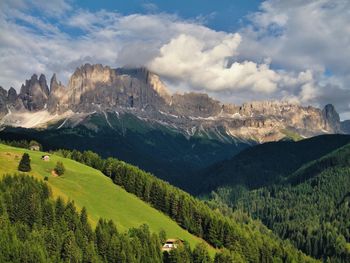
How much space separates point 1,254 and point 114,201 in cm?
7345

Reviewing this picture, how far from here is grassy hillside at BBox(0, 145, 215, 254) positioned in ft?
529

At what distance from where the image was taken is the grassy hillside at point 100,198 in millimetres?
161250

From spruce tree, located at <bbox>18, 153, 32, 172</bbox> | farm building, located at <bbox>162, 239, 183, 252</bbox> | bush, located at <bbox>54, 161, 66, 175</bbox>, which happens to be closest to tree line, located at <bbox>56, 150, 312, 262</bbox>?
farm building, located at <bbox>162, 239, 183, 252</bbox>

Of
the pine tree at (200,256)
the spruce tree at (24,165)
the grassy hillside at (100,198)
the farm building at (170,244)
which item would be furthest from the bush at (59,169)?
the pine tree at (200,256)

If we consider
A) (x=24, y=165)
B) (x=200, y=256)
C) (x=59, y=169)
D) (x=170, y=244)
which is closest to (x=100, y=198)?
(x=59, y=169)

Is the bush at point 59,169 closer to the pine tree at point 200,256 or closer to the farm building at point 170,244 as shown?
the farm building at point 170,244

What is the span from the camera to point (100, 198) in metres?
174

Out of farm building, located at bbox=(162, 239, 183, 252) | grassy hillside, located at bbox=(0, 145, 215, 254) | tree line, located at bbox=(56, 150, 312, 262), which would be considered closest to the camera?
farm building, located at bbox=(162, 239, 183, 252)

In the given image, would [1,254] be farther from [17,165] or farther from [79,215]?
[17,165]

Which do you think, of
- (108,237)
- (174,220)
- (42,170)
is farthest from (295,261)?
(42,170)

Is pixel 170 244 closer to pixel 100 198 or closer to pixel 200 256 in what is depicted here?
pixel 200 256

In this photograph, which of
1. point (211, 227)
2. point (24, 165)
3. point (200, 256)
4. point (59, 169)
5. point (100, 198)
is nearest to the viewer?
point (200, 256)

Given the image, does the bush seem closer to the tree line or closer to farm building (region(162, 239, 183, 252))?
the tree line

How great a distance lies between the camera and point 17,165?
175 m
